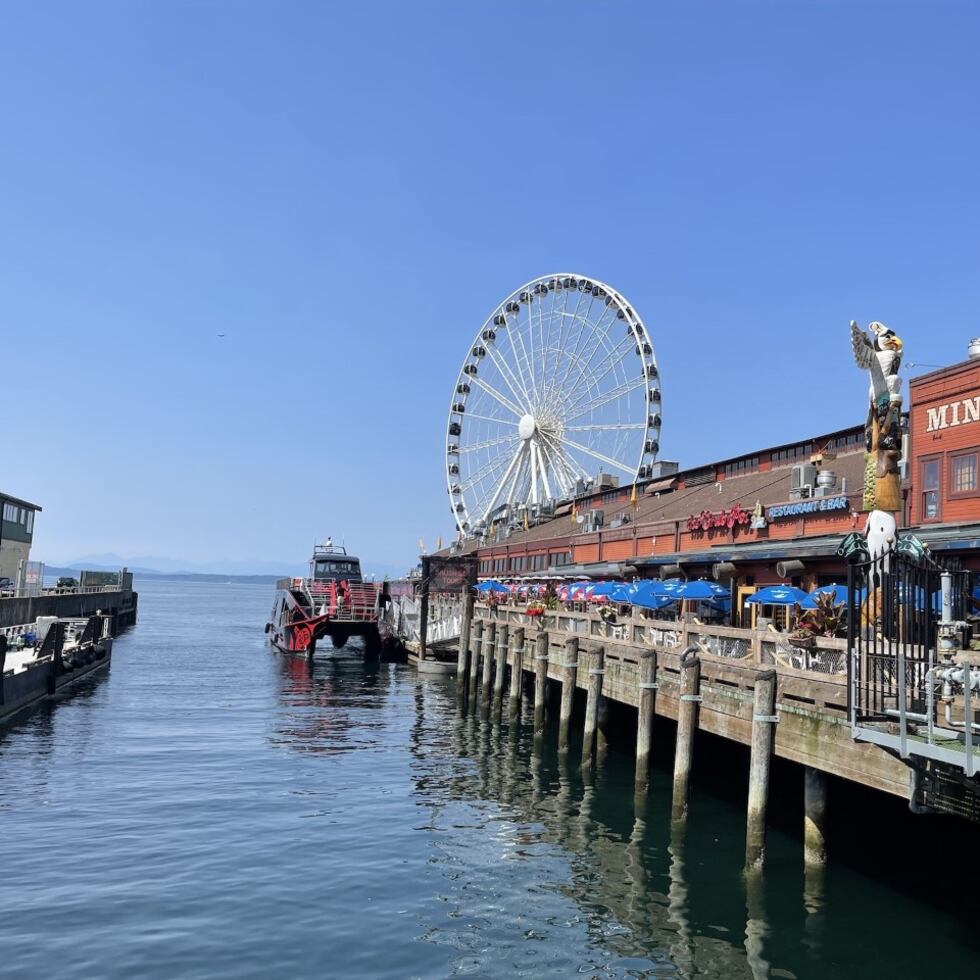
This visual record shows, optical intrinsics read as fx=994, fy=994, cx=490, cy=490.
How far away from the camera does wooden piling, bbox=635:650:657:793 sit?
74.1ft

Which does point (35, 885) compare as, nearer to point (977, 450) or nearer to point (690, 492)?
point (977, 450)

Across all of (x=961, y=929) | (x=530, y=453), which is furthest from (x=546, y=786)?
(x=530, y=453)

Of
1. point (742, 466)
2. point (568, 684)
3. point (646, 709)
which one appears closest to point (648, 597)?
point (568, 684)

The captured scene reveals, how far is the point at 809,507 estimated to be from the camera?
3538cm

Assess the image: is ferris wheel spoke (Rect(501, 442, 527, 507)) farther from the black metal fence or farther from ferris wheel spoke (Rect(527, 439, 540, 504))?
the black metal fence

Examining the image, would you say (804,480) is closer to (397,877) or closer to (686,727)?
(686,727)

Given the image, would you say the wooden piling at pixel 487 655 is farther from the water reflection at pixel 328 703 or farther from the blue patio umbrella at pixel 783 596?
the blue patio umbrella at pixel 783 596

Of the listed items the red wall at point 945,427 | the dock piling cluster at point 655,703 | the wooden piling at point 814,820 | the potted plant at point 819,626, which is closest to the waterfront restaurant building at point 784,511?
the red wall at point 945,427

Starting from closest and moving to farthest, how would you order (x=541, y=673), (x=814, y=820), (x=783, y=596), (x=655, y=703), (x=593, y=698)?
(x=814, y=820)
(x=655, y=703)
(x=783, y=596)
(x=593, y=698)
(x=541, y=673)

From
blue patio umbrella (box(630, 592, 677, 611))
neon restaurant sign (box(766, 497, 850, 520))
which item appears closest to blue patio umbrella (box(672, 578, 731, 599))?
blue patio umbrella (box(630, 592, 677, 611))

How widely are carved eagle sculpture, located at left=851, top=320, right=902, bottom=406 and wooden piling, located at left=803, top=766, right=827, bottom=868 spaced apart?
7953 mm

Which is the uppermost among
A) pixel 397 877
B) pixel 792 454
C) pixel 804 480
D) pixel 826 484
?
pixel 792 454

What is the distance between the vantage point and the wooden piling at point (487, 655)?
1641 inches

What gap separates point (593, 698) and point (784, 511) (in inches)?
535
